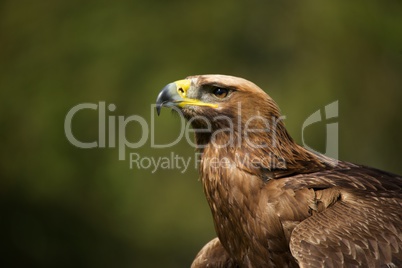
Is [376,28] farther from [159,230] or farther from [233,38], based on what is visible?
[159,230]

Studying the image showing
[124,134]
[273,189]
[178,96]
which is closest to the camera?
[273,189]

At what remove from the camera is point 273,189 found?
13.2 feet

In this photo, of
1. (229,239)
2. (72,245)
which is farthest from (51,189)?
(229,239)

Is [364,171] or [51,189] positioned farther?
[51,189]

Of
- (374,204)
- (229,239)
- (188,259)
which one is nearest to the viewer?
(374,204)

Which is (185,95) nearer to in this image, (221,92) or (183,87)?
(183,87)

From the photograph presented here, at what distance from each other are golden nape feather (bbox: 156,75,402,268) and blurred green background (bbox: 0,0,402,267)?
3.54 meters

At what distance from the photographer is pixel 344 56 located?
26.5 ft

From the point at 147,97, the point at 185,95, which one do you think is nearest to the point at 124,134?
the point at 147,97

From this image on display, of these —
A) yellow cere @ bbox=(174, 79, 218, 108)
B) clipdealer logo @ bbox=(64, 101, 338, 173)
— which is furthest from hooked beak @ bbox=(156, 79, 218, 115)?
clipdealer logo @ bbox=(64, 101, 338, 173)

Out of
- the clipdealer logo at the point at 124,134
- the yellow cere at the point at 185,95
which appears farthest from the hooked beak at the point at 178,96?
the clipdealer logo at the point at 124,134

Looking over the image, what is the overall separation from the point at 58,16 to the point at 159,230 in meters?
2.67

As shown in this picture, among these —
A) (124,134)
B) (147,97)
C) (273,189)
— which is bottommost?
(273,189)

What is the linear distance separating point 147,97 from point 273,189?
409cm
